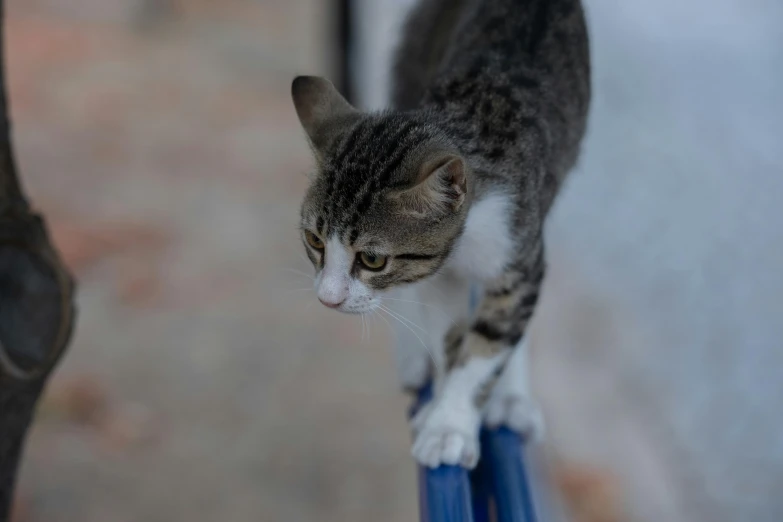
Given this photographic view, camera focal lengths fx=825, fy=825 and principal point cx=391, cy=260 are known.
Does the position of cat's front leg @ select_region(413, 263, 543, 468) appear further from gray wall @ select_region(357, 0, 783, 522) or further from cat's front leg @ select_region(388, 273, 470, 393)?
gray wall @ select_region(357, 0, 783, 522)

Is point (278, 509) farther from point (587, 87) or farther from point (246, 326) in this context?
point (587, 87)

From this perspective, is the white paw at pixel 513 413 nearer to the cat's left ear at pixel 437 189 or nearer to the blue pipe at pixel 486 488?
the blue pipe at pixel 486 488

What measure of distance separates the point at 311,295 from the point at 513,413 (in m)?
1.25

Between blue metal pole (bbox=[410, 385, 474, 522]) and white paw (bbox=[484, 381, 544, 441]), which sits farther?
white paw (bbox=[484, 381, 544, 441])

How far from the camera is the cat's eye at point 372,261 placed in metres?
0.77

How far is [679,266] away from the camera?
1.51 metres

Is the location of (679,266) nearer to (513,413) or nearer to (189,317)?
(513,413)

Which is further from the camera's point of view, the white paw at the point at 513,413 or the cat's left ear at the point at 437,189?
the white paw at the point at 513,413

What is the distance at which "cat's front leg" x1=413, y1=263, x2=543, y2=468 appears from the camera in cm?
86

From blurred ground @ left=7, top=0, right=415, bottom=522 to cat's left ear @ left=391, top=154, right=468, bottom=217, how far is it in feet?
2.07

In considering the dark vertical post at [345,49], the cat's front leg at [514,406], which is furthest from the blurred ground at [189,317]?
the cat's front leg at [514,406]

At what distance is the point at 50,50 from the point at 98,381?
192 centimetres

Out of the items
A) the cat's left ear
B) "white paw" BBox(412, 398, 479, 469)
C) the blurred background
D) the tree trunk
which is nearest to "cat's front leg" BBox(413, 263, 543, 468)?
"white paw" BBox(412, 398, 479, 469)

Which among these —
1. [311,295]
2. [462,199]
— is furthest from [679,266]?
[311,295]
